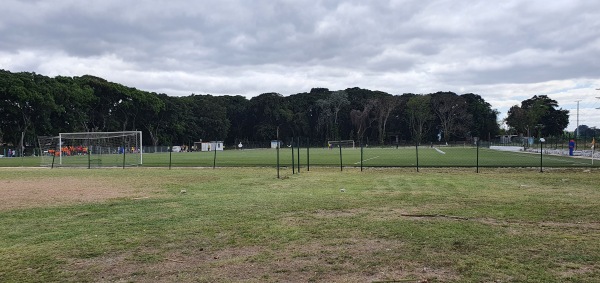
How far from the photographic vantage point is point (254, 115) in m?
116

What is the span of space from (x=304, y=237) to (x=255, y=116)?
10964 centimetres

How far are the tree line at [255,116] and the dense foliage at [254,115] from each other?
0.53 feet

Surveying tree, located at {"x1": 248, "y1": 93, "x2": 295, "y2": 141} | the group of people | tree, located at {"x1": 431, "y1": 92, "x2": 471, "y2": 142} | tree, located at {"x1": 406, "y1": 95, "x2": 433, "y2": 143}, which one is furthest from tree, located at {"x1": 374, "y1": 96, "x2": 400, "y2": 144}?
the group of people

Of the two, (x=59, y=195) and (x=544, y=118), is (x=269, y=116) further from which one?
(x=59, y=195)

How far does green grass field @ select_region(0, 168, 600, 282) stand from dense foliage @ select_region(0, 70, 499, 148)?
63.2 metres

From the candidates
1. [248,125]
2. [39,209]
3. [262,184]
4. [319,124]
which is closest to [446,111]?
[319,124]

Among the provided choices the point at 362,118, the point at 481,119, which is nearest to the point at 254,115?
the point at 362,118

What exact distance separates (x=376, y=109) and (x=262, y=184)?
317ft

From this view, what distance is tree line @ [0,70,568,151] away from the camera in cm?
6950

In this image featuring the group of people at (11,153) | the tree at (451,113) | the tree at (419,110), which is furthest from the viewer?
the tree at (451,113)

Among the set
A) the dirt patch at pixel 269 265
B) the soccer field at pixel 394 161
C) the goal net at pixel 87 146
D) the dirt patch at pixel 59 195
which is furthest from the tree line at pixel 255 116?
the dirt patch at pixel 269 265

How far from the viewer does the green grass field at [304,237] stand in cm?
552

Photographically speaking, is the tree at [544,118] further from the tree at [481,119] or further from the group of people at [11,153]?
the group of people at [11,153]

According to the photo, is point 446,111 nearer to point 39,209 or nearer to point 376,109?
point 376,109
